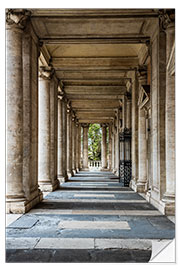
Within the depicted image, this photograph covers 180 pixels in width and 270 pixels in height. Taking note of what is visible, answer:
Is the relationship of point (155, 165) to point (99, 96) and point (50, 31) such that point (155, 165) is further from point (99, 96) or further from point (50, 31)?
point (99, 96)

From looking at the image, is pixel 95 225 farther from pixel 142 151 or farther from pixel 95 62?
pixel 95 62

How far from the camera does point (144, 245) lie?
242 inches

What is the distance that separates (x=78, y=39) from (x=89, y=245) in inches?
329

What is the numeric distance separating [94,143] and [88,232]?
48396 mm

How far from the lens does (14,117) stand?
9.38 m

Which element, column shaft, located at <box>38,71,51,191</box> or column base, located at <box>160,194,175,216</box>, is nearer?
column base, located at <box>160,194,175,216</box>

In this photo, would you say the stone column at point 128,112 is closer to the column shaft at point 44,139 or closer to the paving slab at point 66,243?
the column shaft at point 44,139

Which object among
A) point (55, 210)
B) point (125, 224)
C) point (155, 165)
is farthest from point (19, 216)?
point (155, 165)

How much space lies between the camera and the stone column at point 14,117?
9328 mm

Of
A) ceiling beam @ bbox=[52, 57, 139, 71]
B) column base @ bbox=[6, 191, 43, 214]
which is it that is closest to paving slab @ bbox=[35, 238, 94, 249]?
column base @ bbox=[6, 191, 43, 214]

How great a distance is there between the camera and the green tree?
55.1 m

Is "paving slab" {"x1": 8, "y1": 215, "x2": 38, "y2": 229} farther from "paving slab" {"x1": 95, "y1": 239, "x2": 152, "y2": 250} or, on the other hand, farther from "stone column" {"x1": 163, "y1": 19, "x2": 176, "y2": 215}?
"stone column" {"x1": 163, "y1": 19, "x2": 176, "y2": 215}

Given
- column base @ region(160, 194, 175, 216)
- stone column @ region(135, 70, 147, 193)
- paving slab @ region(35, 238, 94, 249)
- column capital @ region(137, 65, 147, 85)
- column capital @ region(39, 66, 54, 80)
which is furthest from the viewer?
column capital @ region(39, 66, 54, 80)

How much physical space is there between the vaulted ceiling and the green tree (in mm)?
30501
